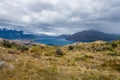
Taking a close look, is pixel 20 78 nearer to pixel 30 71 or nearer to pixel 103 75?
pixel 30 71

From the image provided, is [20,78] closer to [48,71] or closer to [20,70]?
[20,70]

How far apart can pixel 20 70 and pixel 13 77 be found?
128 cm

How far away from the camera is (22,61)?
19328 millimetres

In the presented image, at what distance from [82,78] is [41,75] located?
3467 millimetres

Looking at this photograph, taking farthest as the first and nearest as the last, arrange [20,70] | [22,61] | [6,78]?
[22,61] → [20,70] → [6,78]

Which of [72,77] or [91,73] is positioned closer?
[72,77]

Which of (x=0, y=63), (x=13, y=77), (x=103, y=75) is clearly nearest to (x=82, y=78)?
(x=103, y=75)

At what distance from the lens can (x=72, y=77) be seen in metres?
17.9

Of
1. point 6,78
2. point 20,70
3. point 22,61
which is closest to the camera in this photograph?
point 6,78

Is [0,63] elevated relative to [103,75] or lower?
elevated

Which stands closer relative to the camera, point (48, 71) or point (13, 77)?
point (13, 77)

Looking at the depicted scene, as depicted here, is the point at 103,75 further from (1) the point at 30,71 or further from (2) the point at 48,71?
(1) the point at 30,71

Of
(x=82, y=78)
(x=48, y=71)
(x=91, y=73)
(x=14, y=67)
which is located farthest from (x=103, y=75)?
(x=14, y=67)

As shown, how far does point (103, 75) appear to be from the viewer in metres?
19.8
